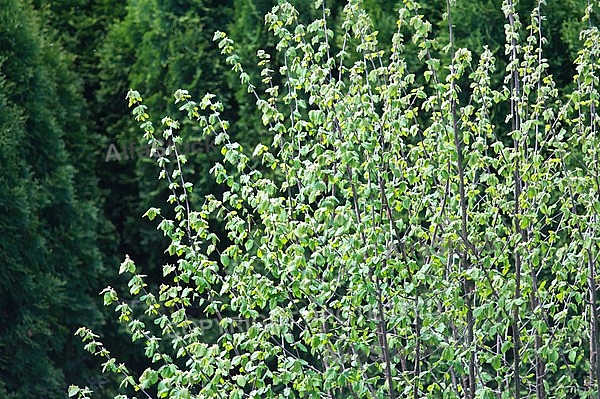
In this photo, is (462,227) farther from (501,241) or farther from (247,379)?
(247,379)

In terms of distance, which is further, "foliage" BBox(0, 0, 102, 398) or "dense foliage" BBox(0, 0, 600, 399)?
"foliage" BBox(0, 0, 102, 398)

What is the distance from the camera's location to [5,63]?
5098 mm

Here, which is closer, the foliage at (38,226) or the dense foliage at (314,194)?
the dense foliage at (314,194)

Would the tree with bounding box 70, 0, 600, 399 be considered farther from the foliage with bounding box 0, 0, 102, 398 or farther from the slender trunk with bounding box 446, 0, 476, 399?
the foliage with bounding box 0, 0, 102, 398

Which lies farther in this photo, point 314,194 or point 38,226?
point 38,226

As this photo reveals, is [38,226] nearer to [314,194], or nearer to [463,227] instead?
[314,194]

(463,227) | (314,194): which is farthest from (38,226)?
(463,227)

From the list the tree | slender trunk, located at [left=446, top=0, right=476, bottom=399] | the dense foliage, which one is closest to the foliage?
the dense foliage

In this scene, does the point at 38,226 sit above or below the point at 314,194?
below

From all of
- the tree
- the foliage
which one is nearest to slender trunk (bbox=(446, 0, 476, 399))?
the tree

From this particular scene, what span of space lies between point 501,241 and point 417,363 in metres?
0.44

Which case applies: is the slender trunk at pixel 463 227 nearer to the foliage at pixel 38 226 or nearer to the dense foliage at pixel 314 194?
the dense foliage at pixel 314 194

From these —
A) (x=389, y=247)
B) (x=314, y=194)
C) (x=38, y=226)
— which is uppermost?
(x=314, y=194)

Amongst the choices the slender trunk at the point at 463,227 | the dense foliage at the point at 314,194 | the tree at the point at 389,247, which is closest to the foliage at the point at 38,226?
the dense foliage at the point at 314,194
